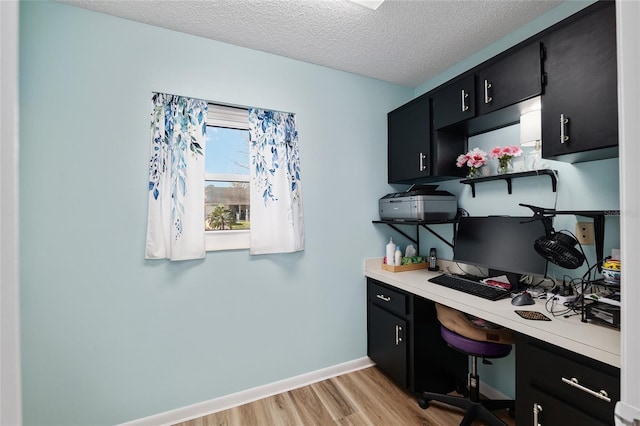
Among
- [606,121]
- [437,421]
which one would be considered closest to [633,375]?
[606,121]

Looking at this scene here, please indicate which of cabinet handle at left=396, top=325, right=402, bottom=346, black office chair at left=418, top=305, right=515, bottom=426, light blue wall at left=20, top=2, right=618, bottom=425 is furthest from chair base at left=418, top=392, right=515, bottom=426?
cabinet handle at left=396, top=325, right=402, bottom=346


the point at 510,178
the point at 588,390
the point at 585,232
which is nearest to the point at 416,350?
the point at 588,390

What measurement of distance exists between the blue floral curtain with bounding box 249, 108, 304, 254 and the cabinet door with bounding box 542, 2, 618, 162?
156 cm

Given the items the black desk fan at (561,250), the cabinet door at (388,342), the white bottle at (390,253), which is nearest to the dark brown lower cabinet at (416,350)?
the cabinet door at (388,342)

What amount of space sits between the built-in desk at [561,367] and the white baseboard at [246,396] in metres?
1.27

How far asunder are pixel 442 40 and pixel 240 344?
2570 mm

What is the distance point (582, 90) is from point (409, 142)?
1.14 meters

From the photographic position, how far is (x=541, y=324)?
129 centimetres

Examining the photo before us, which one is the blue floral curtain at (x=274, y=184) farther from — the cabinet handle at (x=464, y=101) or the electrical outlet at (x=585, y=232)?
the electrical outlet at (x=585, y=232)

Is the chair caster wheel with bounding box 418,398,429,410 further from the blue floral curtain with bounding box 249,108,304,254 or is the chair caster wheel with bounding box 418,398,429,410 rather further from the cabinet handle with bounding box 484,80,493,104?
the cabinet handle with bounding box 484,80,493,104

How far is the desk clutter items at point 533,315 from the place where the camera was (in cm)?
134

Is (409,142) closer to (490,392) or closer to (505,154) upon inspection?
(505,154)

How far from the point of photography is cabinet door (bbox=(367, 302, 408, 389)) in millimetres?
2056

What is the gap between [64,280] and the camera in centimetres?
162
